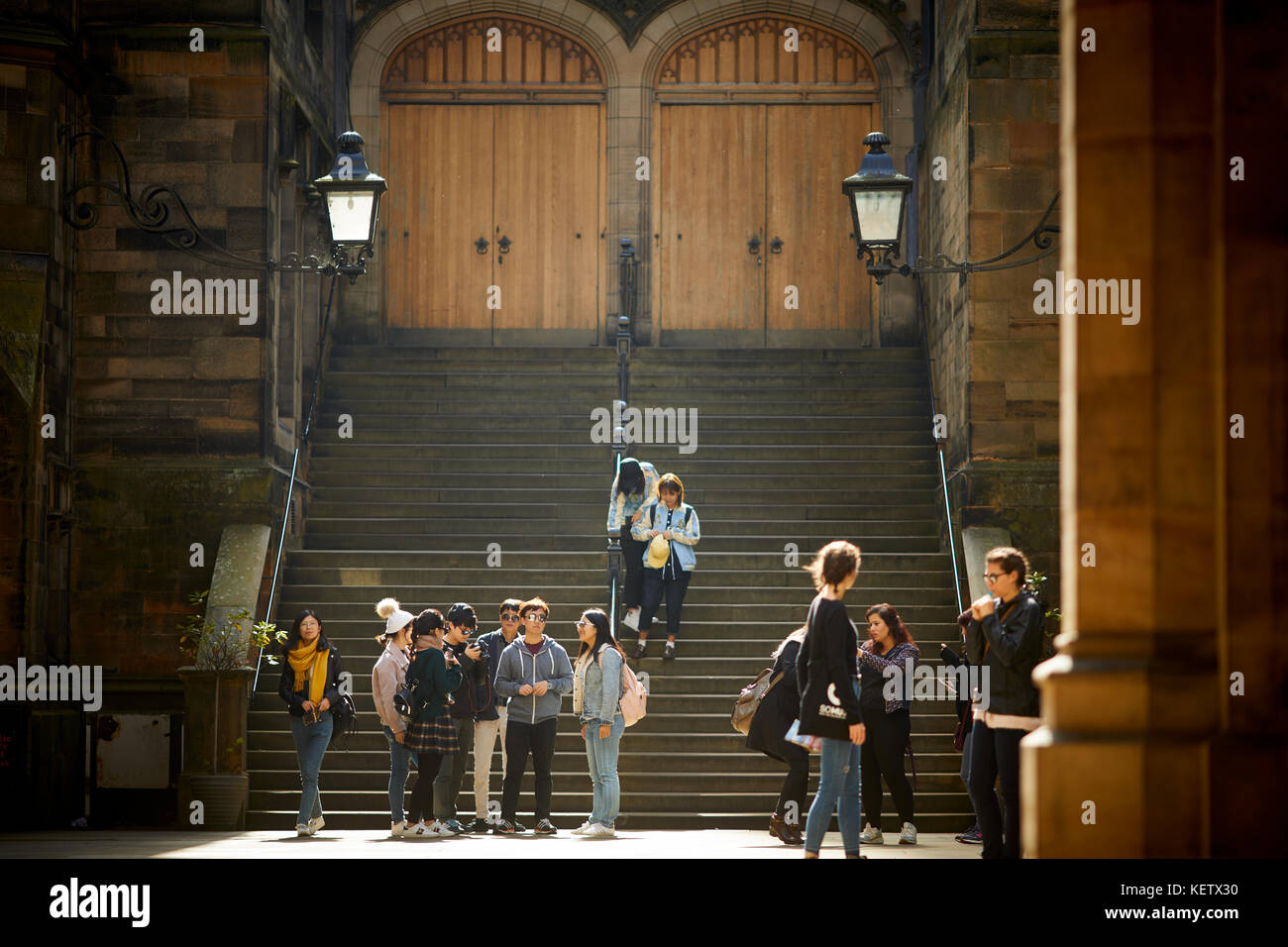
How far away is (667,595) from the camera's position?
1373 centimetres

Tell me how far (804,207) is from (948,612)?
7.48 metres

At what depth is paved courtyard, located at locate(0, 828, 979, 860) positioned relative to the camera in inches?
379

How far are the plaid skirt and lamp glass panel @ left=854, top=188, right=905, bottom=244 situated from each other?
176 inches

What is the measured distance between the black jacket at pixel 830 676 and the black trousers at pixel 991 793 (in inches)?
40.2

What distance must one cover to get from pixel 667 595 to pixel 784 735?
3.34m

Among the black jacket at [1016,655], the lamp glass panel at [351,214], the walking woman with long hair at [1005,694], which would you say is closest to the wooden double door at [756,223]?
the lamp glass panel at [351,214]

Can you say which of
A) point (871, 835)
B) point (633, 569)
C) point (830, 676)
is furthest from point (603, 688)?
point (830, 676)

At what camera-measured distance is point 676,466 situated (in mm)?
17000

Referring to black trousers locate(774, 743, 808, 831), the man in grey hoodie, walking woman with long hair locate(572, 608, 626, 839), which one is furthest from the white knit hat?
black trousers locate(774, 743, 808, 831)

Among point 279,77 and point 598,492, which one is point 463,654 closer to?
point 598,492

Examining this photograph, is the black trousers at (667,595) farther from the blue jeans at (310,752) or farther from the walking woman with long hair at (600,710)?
the blue jeans at (310,752)

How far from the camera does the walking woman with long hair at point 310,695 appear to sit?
1102 centimetres

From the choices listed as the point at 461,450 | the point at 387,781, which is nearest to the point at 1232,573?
the point at 387,781

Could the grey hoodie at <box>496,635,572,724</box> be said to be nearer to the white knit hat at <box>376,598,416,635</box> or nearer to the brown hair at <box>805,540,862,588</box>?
the white knit hat at <box>376,598,416,635</box>
